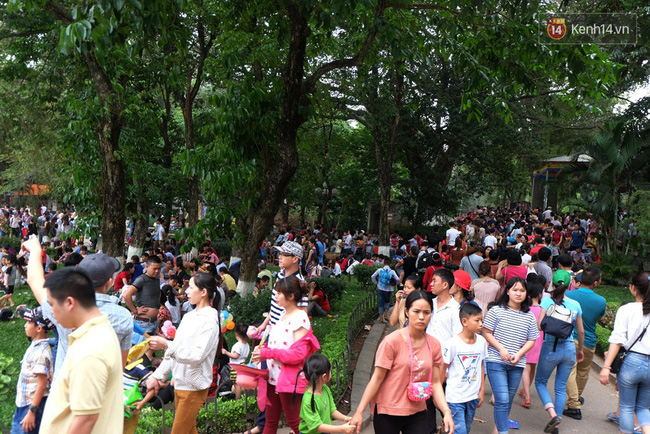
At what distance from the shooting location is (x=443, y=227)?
88.8 ft

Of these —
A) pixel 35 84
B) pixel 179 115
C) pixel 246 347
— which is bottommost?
pixel 246 347

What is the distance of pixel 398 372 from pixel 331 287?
25.3 feet

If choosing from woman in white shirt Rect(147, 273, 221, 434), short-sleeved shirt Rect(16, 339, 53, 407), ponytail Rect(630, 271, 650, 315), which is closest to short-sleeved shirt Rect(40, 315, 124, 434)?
woman in white shirt Rect(147, 273, 221, 434)

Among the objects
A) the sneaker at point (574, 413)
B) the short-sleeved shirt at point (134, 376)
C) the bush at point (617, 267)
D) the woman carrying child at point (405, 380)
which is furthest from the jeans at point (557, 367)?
the bush at point (617, 267)

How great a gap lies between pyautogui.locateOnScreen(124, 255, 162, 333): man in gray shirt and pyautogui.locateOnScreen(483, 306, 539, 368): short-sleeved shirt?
429cm

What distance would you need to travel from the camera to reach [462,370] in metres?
4.89

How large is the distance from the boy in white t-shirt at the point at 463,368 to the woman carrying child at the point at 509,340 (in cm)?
59

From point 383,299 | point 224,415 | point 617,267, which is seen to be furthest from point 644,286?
point 617,267

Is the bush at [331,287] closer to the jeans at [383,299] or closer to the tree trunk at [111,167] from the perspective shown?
the jeans at [383,299]

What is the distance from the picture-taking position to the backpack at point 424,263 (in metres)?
9.45

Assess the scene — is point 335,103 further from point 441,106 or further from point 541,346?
point 541,346

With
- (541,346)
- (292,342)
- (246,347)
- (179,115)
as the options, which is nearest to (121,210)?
(246,347)

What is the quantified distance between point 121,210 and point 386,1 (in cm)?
625

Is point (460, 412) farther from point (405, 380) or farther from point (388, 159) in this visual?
point (388, 159)
